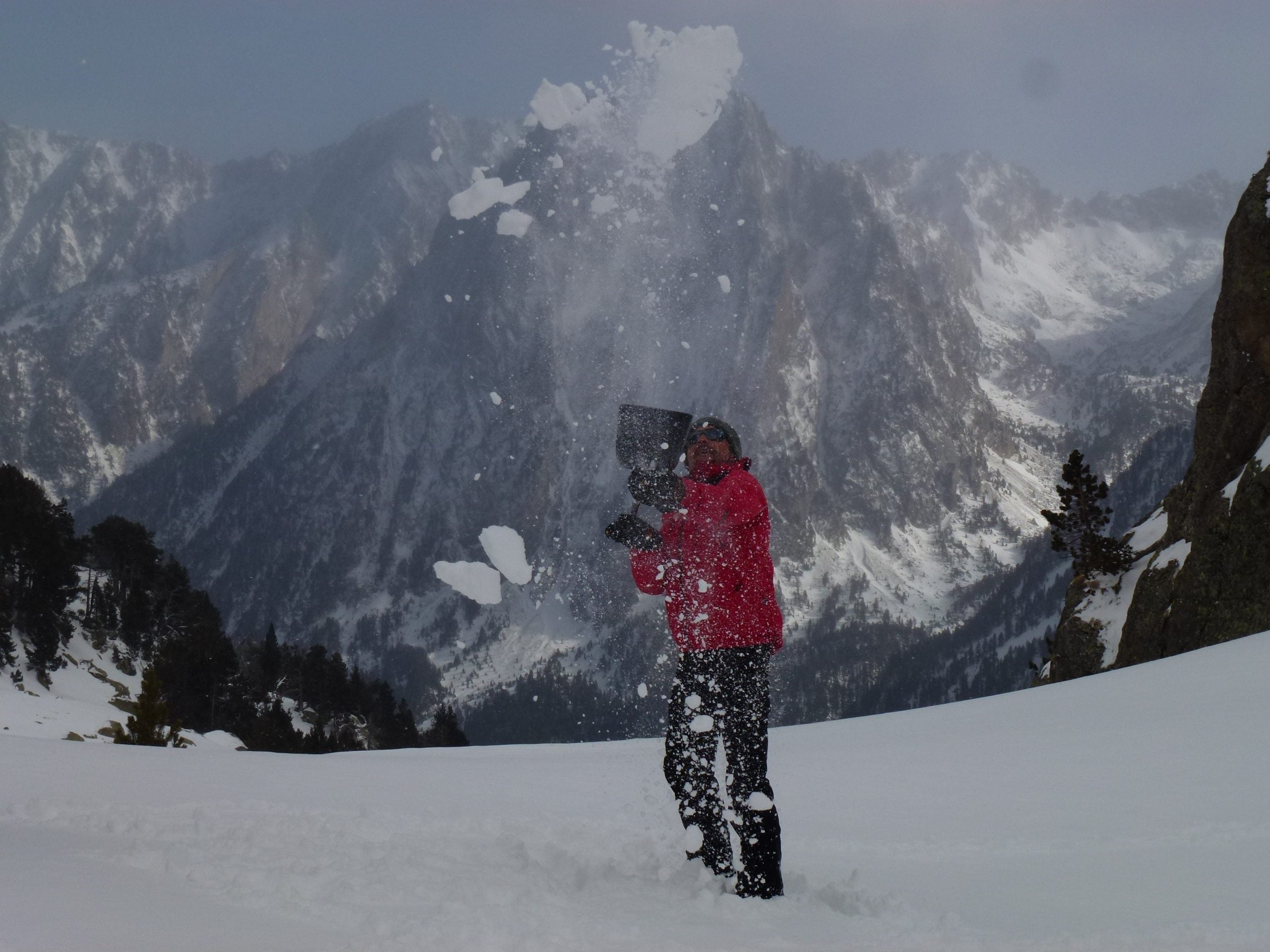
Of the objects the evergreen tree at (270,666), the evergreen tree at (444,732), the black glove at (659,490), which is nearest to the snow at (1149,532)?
the black glove at (659,490)

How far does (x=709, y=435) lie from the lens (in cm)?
545

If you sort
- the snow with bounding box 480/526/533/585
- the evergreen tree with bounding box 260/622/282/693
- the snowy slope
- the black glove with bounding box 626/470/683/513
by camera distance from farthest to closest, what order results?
the evergreen tree with bounding box 260/622/282/693
the snow with bounding box 480/526/533/585
the black glove with bounding box 626/470/683/513
the snowy slope

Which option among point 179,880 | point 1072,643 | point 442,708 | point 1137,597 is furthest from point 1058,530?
point 442,708

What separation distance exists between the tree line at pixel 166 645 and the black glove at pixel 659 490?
85.5 feet

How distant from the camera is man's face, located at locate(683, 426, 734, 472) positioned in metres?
5.40

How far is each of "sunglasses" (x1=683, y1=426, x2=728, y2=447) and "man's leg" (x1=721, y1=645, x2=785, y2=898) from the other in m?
1.21

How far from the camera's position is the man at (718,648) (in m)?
5.07

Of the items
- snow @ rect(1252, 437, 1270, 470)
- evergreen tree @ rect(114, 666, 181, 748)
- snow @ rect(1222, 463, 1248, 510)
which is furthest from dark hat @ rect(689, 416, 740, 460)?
evergreen tree @ rect(114, 666, 181, 748)

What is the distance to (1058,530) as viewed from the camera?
3341cm

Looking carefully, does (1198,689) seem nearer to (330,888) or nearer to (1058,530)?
(330,888)

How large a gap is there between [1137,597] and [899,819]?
19.7m

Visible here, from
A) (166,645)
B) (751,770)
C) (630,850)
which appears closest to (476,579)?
(630,850)

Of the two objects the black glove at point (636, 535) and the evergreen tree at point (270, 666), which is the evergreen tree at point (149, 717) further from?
the evergreen tree at point (270, 666)

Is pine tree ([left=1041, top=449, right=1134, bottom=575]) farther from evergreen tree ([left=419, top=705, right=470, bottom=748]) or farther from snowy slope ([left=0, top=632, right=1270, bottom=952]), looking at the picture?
evergreen tree ([left=419, top=705, right=470, bottom=748])
